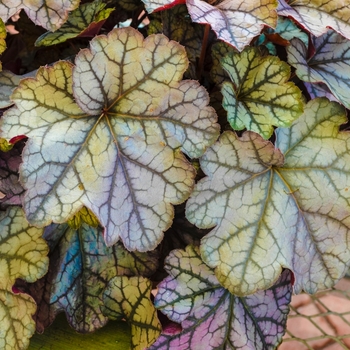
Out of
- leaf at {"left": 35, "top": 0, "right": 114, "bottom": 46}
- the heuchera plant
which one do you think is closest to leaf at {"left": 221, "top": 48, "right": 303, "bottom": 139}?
the heuchera plant

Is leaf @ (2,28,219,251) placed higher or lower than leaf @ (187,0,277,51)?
lower

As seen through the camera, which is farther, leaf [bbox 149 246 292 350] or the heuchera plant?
leaf [bbox 149 246 292 350]

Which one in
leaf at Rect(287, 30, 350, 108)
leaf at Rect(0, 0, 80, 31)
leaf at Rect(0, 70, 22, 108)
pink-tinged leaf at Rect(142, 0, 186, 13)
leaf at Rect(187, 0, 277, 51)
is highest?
pink-tinged leaf at Rect(142, 0, 186, 13)

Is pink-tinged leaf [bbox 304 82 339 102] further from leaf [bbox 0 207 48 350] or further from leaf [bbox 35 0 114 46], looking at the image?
leaf [bbox 0 207 48 350]

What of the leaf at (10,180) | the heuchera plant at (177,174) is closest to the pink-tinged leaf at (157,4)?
the heuchera plant at (177,174)

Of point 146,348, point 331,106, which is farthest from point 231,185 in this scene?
point 146,348

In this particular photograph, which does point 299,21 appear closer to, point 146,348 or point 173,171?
point 173,171

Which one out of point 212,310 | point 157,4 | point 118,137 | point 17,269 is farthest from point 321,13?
point 17,269
